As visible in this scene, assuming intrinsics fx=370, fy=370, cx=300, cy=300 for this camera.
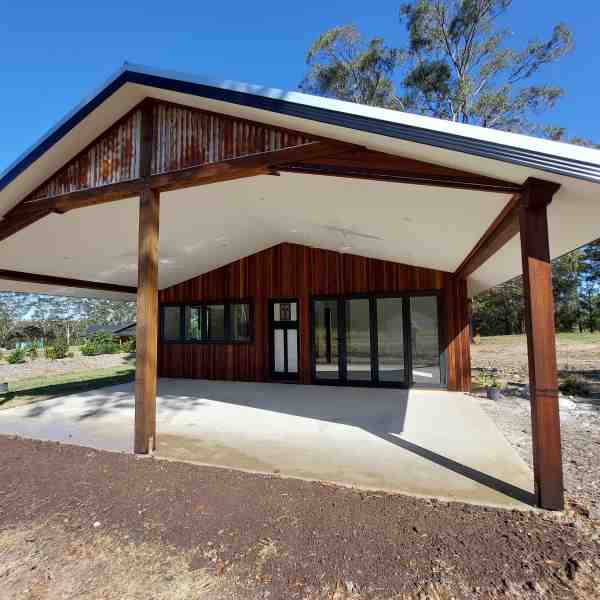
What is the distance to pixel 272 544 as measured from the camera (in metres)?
2.20

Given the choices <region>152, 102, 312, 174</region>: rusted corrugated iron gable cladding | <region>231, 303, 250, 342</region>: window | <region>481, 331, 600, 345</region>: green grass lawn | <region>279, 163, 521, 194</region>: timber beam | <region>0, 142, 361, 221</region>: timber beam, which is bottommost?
<region>481, 331, 600, 345</region>: green grass lawn

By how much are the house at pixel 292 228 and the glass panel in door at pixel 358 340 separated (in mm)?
33

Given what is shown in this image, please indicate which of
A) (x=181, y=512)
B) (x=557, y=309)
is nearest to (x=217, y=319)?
(x=181, y=512)

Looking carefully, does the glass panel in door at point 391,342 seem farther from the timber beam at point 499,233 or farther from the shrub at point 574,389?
the shrub at point 574,389

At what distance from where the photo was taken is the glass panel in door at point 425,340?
7523mm

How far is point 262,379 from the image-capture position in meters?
8.78

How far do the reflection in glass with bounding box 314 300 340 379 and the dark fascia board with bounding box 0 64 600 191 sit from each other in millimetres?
5436

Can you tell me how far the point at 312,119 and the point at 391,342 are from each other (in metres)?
5.53

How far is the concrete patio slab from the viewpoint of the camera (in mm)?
3104

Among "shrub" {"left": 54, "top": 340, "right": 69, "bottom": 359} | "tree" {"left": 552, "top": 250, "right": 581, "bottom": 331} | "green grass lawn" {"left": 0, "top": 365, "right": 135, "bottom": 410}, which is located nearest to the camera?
"green grass lawn" {"left": 0, "top": 365, "right": 135, "bottom": 410}

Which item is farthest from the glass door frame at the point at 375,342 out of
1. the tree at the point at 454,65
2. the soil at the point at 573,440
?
the tree at the point at 454,65

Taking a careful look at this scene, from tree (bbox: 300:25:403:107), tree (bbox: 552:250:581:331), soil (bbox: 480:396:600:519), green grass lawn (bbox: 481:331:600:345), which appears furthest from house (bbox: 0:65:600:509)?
tree (bbox: 552:250:581:331)

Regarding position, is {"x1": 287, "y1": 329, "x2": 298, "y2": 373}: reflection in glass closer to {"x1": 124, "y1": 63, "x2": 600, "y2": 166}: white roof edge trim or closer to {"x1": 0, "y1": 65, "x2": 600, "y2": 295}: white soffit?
{"x1": 0, "y1": 65, "x2": 600, "y2": 295}: white soffit

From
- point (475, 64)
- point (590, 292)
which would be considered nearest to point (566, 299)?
point (590, 292)
